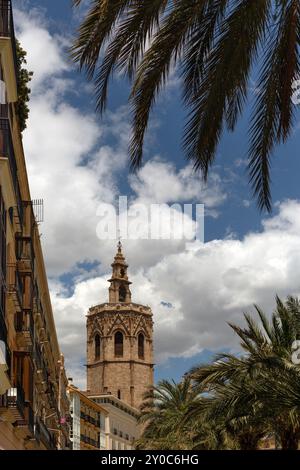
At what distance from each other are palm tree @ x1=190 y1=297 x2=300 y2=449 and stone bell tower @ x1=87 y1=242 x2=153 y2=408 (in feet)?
319

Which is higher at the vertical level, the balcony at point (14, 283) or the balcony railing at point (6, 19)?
the balcony railing at point (6, 19)

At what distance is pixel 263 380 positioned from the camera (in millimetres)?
18766

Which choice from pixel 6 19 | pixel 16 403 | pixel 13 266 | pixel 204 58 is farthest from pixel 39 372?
pixel 204 58

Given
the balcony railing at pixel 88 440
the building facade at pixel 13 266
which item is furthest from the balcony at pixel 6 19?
the balcony railing at pixel 88 440

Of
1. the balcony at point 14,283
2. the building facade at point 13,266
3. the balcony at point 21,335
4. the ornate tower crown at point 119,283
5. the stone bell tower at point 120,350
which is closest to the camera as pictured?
the building facade at point 13,266

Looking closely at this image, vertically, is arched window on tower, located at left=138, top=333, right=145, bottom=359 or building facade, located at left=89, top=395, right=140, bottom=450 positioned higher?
arched window on tower, located at left=138, top=333, right=145, bottom=359

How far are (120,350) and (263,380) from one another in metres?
104

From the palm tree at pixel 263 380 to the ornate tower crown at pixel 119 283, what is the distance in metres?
102

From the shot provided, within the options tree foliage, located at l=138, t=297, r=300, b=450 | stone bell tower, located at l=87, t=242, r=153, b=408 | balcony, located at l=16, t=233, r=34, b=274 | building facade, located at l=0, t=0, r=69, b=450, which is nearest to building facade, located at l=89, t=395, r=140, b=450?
stone bell tower, located at l=87, t=242, r=153, b=408

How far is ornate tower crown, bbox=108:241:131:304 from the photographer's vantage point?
413 feet

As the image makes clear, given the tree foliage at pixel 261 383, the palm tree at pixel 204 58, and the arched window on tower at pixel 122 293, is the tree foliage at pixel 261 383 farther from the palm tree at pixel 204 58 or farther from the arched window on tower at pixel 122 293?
the arched window on tower at pixel 122 293

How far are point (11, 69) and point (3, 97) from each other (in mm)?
1083

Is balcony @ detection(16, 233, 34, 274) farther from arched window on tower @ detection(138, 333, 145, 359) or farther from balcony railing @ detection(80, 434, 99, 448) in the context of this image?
arched window on tower @ detection(138, 333, 145, 359)

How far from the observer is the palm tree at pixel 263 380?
18047 mm
